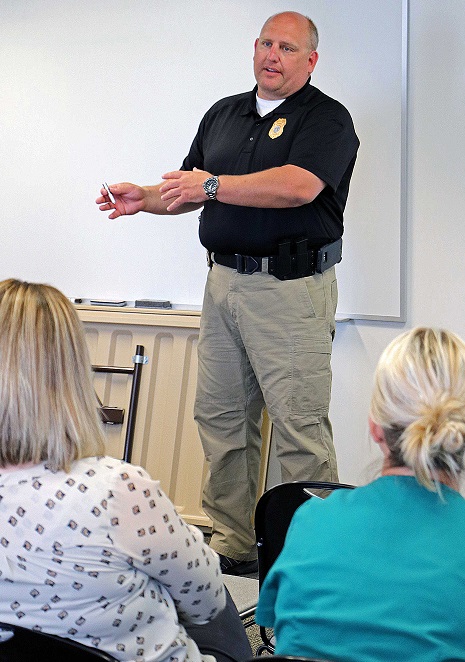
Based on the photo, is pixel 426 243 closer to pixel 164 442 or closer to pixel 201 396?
pixel 201 396

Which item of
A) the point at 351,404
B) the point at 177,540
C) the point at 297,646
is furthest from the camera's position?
the point at 351,404

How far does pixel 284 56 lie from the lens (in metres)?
2.92

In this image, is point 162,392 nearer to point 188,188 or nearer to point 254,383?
point 254,383

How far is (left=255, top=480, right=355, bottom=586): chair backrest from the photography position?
1.73 metres

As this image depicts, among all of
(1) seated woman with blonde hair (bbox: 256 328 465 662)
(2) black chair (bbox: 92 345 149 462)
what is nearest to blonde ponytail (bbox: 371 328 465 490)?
(1) seated woman with blonde hair (bbox: 256 328 465 662)

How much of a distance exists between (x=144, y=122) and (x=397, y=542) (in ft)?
9.77

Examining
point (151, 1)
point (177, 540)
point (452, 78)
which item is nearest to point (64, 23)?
point (151, 1)

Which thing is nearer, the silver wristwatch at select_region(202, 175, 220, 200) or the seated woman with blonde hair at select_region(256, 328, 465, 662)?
the seated woman with blonde hair at select_region(256, 328, 465, 662)

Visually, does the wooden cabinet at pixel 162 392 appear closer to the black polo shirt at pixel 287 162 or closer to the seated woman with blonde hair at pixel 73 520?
the black polo shirt at pixel 287 162

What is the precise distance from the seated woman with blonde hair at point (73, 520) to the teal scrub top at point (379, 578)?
0.23 m

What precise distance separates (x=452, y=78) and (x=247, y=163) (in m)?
0.90

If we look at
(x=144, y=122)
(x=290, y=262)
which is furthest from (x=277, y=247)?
(x=144, y=122)

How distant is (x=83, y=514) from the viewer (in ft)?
4.22

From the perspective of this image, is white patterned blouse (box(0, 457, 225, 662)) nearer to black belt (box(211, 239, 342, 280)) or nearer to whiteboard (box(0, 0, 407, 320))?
black belt (box(211, 239, 342, 280))
